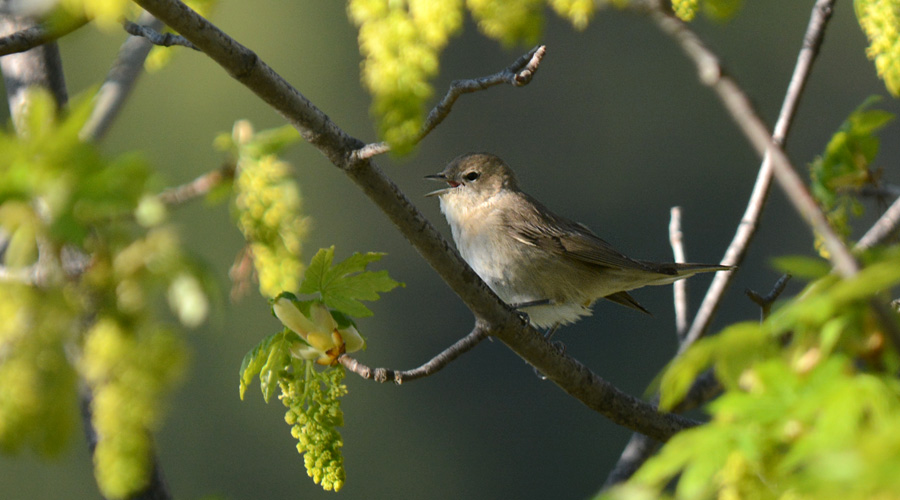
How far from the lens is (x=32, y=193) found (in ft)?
3.58

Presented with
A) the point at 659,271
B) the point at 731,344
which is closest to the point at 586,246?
the point at 659,271

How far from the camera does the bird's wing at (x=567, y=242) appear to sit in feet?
14.2

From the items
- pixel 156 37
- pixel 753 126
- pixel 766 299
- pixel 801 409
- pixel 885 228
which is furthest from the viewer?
pixel 885 228

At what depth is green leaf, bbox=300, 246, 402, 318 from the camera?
6.65 ft

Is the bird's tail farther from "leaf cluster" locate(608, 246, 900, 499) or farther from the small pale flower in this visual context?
"leaf cluster" locate(608, 246, 900, 499)

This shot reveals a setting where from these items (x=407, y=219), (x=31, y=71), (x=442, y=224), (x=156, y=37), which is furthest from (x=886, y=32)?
(x=442, y=224)

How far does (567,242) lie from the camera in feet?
14.7

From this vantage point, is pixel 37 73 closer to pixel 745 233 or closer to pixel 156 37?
pixel 156 37

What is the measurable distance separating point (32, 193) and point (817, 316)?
94 centimetres

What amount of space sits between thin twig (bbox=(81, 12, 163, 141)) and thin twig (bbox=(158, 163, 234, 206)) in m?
1.30

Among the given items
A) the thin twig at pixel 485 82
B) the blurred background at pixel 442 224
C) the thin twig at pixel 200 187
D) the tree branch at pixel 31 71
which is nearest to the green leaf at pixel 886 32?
the thin twig at pixel 485 82

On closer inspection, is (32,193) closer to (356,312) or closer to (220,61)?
(220,61)

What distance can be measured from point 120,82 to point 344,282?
4.41 ft

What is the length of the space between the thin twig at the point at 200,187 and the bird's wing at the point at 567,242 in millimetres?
2745
